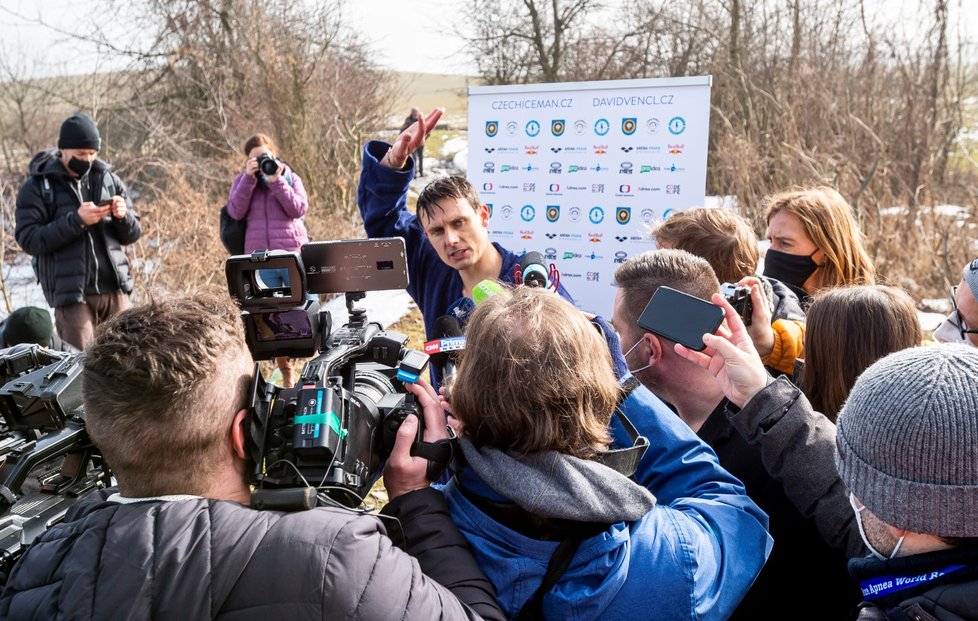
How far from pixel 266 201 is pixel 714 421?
4.66 meters

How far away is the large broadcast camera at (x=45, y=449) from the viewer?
1517 mm

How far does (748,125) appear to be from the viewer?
1027 centimetres

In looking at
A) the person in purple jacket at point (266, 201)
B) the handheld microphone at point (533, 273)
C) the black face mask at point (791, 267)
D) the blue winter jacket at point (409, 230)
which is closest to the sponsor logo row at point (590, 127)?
the black face mask at point (791, 267)

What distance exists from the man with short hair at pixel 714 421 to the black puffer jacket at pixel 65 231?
153 inches

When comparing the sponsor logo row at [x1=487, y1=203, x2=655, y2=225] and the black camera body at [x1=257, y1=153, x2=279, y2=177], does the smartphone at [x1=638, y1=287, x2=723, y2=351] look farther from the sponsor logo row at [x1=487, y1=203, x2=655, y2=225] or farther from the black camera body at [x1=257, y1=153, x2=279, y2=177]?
the black camera body at [x1=257, y1=153, x2=279, y2=177]

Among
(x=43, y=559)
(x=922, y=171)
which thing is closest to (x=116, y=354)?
(x=43, y=559)

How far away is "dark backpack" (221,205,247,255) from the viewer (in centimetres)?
573

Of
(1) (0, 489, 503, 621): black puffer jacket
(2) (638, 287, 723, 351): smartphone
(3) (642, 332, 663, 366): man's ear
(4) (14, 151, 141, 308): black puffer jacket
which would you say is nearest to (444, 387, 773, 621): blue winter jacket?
(1) (0, 489, 503, 621): black puffer jacket

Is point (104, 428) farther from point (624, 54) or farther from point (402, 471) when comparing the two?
point (624, 54)

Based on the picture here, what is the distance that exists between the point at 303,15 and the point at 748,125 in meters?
7.27

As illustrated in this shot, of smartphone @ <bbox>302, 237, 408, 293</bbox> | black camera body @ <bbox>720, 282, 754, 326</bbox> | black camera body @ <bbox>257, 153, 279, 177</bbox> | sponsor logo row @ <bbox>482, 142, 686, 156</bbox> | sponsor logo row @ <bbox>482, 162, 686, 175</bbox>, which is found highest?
sponsor logo row @ <bbox>482, 142, 686, 156</bbox>

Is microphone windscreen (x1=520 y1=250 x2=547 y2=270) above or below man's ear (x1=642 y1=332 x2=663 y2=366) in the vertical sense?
above

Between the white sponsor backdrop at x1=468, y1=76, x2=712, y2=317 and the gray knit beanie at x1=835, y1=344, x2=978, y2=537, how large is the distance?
3.55 metres

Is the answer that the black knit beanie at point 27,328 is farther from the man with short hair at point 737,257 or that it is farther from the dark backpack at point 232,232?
the man with short hair at point 737,257
